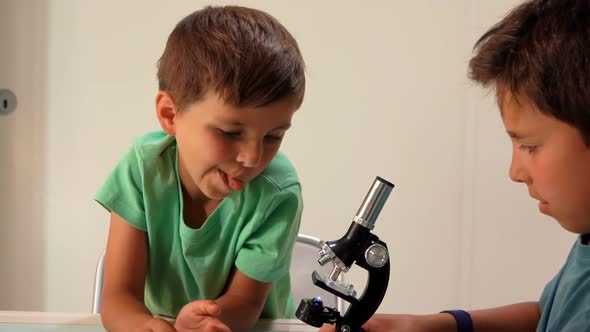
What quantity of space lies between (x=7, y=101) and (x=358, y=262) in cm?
177

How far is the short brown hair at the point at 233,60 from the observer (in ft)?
3.38

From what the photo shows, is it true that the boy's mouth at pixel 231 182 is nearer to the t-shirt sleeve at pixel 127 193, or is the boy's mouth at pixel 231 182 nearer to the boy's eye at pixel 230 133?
the boy's eye at pixel 230 133

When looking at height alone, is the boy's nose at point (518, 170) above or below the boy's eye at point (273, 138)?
above

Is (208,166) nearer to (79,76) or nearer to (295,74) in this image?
(295,74)

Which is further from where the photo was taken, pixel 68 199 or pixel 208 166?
pixel 68 199

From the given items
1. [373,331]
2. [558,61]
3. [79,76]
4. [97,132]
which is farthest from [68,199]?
[558,61]

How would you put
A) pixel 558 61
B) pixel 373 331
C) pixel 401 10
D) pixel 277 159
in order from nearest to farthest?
1. pixel 558 61
2. pixel 373 331
3. pixel 277 159
4. pixel 401 10

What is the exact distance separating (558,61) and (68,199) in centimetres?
183

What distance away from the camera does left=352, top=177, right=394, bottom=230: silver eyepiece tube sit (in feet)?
2.72

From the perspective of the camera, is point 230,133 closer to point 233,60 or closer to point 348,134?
point 233,60

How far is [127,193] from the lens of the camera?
3.98 ft

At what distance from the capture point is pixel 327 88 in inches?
85.0

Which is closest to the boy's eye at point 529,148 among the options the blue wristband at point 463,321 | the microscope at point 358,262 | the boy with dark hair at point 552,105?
the boy with dark hair at point 552,105

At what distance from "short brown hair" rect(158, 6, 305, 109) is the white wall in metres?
1.02
